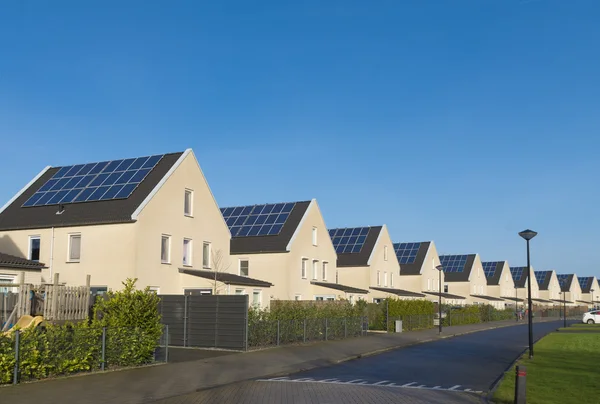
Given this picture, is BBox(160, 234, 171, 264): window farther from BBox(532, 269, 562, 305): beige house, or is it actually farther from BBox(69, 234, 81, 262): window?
BBox(532, 269, 562, 305): beige house


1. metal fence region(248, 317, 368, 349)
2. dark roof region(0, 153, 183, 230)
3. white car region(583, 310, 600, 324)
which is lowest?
white car region(583, 310, 600, 324)

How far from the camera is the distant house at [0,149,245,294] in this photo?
31312mm

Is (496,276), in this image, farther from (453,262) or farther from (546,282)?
(546,282)

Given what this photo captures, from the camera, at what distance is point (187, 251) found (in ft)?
117

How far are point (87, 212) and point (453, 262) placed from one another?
199 feet

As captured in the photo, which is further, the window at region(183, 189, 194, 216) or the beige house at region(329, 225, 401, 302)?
the beige house at region(329, 225, 401, 302)

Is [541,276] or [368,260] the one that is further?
[541,276]

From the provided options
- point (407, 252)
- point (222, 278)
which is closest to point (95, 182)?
point (222, 278)

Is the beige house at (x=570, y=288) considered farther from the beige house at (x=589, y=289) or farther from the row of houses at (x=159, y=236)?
the row of houses at (x=159, y=236)

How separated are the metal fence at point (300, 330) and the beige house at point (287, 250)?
8.54 meters

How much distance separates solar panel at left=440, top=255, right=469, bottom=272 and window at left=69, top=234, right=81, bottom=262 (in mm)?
59048

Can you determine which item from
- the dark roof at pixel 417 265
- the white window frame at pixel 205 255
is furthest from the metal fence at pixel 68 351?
the dark roof at pixel 417 265

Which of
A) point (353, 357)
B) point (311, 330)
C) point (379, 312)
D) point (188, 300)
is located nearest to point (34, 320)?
point (188, 300)

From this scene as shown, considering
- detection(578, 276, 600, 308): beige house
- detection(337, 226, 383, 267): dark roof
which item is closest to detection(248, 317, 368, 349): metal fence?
detection(337, 226, 383, 267): dark roof
